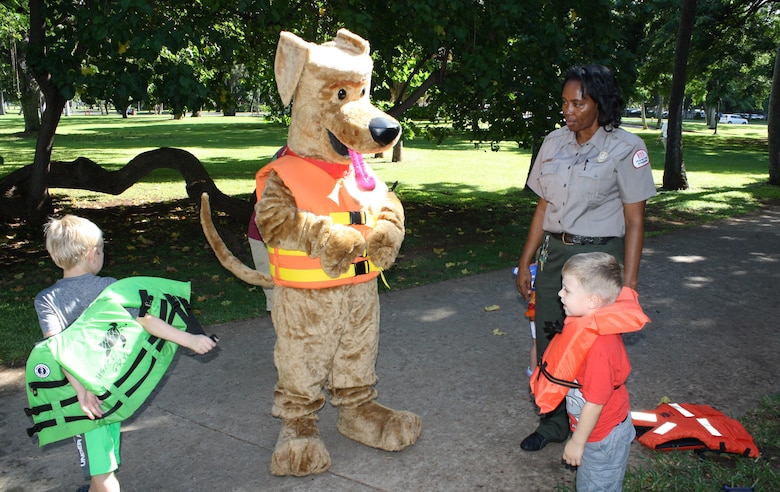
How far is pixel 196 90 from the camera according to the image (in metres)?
6.75

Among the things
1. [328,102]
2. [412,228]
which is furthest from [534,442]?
[412,228]

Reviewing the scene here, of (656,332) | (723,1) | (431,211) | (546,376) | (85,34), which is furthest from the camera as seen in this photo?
(723,1)

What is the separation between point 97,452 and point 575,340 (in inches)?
86.4

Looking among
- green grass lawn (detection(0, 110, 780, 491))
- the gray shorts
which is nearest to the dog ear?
the gray shorts

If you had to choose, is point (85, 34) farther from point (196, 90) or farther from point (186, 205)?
point (186, 205)

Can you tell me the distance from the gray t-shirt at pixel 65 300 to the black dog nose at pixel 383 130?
58.1 inches

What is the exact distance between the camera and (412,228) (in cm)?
1068

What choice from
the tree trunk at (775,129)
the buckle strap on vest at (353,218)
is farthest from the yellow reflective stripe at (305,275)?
the tree trunk at (775,129)

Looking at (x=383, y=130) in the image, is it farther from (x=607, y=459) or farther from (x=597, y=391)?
(x=607, y=459)

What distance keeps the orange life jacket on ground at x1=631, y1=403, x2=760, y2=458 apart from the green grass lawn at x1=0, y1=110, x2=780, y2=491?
0.08 m

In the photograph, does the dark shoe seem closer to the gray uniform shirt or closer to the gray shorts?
the gray shorts

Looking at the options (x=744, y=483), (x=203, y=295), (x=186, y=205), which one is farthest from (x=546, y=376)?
Result: (x=186, y=205)

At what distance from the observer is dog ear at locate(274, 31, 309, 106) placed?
3.59 meters

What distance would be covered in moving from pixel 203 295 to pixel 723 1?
16992 millimetres
